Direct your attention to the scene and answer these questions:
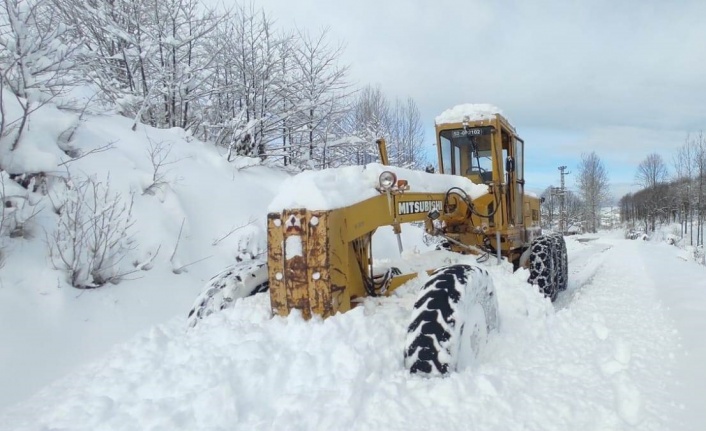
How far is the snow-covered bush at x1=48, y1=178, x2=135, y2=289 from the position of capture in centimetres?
523

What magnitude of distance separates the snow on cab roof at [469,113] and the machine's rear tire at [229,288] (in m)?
3.73

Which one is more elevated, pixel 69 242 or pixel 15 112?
pixel 15 112

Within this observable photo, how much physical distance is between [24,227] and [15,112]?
1.79 metres

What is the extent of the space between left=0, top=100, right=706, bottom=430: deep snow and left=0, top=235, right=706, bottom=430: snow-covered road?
11 millimetres

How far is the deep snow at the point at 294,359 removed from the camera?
2.61 metres

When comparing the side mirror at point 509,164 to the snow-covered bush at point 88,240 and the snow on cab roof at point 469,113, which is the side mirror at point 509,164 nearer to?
the snow on cab roof at point 469,113

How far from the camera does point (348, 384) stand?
9.10 feet

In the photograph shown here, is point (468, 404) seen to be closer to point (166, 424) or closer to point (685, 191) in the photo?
point (166, 424)

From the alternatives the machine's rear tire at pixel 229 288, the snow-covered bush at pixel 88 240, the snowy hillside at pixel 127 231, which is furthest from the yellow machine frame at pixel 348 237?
the snow-covered bush at pixel 88 240

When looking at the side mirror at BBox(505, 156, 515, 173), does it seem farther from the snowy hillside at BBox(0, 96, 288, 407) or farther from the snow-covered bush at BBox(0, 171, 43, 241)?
the snow-covered bush at BBox(0, 171, 43, 241)

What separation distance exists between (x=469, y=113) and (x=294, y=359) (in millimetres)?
4852

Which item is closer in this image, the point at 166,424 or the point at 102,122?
the point at 166,424

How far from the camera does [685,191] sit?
45.8 m

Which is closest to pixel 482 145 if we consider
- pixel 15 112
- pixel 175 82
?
pixel 15 112
